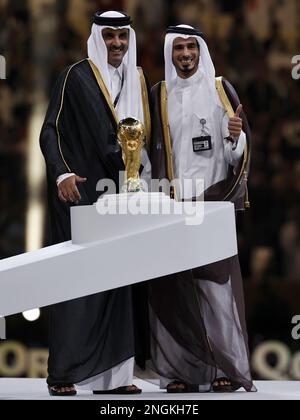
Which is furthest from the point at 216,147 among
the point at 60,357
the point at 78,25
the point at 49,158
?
the point at 78,25

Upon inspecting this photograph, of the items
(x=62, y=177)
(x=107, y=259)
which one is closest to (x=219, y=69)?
(x=62, y=177)

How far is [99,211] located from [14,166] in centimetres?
503

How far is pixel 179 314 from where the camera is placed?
5875mm

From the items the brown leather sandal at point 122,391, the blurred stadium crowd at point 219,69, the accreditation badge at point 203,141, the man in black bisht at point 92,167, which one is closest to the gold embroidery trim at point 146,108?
the man in black bisht at point 92,167

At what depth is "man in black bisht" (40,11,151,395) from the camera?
5730 millimetres

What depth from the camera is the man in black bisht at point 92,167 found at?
5730 millimetres

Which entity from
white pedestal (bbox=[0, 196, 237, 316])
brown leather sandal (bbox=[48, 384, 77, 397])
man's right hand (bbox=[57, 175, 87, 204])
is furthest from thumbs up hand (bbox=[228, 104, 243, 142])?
brown leather sandal (bbox=[48, 384, 77, 397])

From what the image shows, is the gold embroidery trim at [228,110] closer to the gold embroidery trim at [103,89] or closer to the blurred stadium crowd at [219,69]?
the gold embroidery trim at [103,89]

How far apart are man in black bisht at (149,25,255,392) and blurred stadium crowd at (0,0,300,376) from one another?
404cm

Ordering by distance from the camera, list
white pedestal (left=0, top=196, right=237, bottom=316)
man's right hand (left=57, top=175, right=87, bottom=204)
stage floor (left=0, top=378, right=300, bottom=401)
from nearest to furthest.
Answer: white pedestal (left=0, top=196, right=237, bottom=316) < stage floor (left=0, top=378, right=300, bottom=401) < man's right hand (left=57, top=175, right=87, bottom=204)

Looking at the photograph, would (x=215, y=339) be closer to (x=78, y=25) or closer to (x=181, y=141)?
(x=181, y=141)

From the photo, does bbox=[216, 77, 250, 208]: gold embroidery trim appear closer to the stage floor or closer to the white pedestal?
the white pedestal
